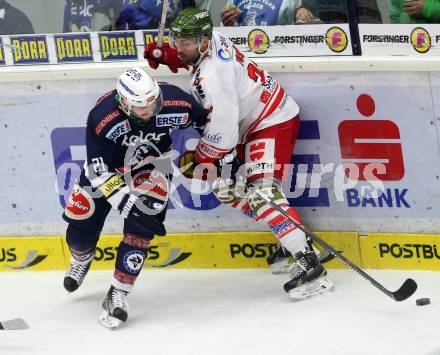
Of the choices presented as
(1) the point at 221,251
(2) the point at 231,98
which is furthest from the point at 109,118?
(1) the point at 221,251

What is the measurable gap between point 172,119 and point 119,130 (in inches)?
10.7

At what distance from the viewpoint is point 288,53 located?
599 centimetres

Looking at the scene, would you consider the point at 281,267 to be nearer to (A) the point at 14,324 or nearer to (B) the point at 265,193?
(B) the point at 265,193

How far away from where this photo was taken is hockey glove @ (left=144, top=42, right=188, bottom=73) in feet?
18.7

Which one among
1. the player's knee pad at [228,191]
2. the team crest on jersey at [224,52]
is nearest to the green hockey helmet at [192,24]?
the team crest on jersey at [224,52]

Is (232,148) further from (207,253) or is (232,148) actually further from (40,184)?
(40,184)

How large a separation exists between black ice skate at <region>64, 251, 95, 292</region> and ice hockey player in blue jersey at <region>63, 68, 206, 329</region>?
0.32 meters

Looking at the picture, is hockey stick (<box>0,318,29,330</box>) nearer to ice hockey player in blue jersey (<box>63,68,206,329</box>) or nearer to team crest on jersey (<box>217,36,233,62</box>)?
ice hockey player in blue jersey (<box>63,68,206,329</box>)

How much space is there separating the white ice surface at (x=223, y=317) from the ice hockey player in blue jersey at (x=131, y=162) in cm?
26

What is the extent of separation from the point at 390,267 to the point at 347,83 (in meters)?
→ 1.02

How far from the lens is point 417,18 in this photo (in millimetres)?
5672

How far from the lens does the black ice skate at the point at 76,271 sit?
596cm

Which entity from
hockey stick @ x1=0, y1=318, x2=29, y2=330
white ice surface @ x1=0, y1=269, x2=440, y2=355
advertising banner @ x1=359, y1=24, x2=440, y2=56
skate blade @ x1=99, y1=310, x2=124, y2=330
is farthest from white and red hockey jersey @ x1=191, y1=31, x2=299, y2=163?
hockey stick @ x1=0, y1=318, x2=29, y2=330

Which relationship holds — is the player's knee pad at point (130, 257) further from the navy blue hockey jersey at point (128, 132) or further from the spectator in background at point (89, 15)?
the spectator in background at point (89, 15)
